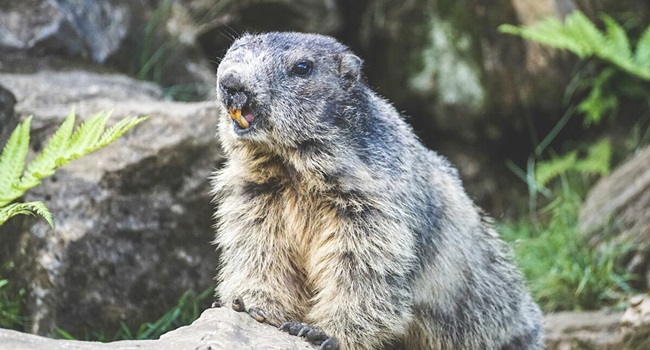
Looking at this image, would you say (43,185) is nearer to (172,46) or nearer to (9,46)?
(9,46)

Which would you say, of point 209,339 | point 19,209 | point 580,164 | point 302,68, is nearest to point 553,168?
point 580,164

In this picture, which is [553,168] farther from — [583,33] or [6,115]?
[6,115]

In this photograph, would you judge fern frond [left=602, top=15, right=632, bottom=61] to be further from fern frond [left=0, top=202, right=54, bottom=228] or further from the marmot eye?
fern frond [left=0, top=202, right=54, bottom=228]

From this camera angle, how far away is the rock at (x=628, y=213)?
796 cm

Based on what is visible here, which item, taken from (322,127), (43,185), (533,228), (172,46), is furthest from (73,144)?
(533,228)

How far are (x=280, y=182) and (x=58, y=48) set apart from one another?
353 centimetres

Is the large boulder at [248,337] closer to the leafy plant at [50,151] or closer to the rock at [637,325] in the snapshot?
the rock at [637,325]

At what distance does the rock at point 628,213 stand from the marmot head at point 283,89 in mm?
3736

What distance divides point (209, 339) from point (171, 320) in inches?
96.7

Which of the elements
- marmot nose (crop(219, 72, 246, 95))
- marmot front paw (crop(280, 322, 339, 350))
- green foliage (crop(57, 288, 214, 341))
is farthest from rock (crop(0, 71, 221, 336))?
marmot front paw (crop(280, 322, 339, 350))

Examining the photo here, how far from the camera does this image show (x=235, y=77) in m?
4.99

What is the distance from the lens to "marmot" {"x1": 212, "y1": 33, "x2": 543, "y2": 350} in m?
5.10

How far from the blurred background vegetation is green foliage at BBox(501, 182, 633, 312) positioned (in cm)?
1

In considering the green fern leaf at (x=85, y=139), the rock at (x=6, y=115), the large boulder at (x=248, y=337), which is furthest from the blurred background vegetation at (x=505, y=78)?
the green fern leaf at (x=85, y=139)
